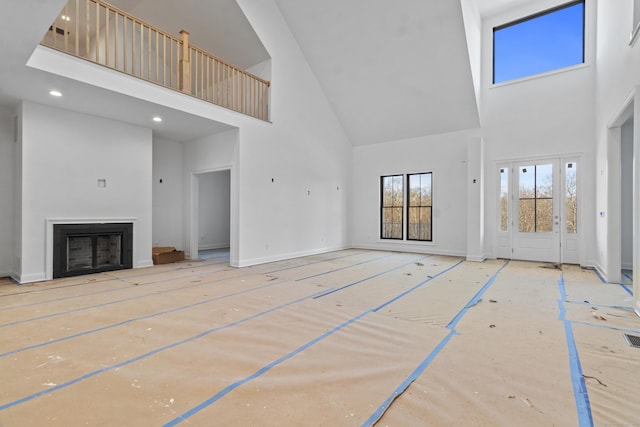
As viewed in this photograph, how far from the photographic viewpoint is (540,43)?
23.6 ft

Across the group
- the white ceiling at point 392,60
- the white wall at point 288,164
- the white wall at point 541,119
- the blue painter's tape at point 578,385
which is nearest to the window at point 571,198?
the white wall at point 541,119

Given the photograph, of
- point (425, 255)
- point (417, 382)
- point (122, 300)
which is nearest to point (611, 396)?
point (417, 382)

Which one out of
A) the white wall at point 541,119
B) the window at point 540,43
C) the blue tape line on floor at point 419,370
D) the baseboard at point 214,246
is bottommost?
the blue tape line on floor at point 419,370

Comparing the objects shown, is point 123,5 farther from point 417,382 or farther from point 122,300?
point 417,382

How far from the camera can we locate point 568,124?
21.8 ft

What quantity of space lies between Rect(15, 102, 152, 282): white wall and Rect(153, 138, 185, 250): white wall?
884 mm

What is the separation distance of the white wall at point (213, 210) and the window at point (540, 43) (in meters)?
8.19

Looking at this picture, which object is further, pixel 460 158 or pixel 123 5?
pixel 460 158

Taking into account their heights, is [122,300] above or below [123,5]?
below

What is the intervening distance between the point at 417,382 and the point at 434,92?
7018mm

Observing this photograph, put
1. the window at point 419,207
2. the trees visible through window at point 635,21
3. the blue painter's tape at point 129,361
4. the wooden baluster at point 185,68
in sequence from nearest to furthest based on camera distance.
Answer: the blue painter's tape at point 129,361, the trees visible through window at point 635,21, the wooden baluster at point 185,68, the window at point 419,207

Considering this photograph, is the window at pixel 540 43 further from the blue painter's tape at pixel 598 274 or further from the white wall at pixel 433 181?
the blue painter's tape at pixel 598 274

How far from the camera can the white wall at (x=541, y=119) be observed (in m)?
6.46

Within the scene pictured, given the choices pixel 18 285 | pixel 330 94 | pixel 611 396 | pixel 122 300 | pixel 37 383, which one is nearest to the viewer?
pixel 611 396
